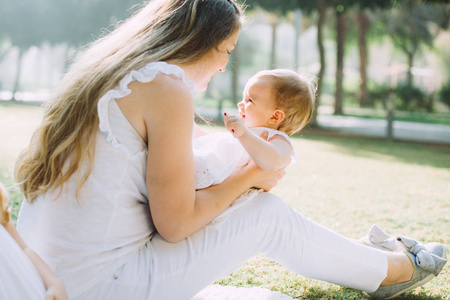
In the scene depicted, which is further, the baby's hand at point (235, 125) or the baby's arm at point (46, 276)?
the baby's hand at point (235, 125)

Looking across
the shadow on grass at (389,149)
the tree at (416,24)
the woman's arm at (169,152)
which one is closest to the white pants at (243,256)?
the woman's arm at (169,152)

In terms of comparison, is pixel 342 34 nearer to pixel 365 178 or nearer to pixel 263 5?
pixel 263 5

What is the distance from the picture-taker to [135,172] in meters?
1.68

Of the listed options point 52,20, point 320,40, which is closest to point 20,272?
point 320,40

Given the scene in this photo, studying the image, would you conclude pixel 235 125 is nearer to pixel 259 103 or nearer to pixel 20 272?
pixel 259 103

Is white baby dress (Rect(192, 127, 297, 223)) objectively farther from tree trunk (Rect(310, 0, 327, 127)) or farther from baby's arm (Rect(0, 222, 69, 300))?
tree trunk (Rect(310, 0, 327, 127))

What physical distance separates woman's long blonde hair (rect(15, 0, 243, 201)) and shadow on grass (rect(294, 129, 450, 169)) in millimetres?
6982

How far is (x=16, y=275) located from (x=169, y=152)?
1.97 feet

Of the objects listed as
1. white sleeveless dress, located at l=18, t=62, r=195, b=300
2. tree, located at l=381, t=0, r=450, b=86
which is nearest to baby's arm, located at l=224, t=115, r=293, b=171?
white sleeveless dress, located at l=18, t=62, r=195, b=300

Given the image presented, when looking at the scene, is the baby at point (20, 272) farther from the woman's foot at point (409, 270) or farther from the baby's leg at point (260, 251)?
the woman's foot at point (409, 270)

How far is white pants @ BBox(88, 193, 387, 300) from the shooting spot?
5.71 ft

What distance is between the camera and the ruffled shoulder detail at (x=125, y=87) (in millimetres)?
1618

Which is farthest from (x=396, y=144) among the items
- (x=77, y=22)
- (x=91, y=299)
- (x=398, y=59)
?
(x=398, y=59)

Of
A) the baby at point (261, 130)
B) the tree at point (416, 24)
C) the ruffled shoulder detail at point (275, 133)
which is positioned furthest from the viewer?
the tree at point (416, 24)
